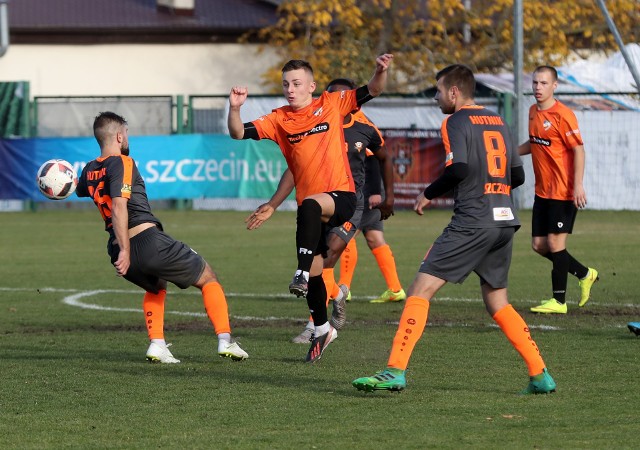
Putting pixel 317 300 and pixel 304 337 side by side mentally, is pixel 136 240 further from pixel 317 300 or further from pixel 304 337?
pixel 304 337

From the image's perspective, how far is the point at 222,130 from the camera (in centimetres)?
2964

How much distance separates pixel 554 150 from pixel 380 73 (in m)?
3.83

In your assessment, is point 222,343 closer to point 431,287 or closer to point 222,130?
point 431,287

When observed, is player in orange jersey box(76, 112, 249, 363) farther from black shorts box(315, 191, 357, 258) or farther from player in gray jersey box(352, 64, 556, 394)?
player in gray jersey box(352, 64, 556, 394)

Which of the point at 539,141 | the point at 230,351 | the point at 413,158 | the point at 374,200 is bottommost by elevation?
the point at 413,158

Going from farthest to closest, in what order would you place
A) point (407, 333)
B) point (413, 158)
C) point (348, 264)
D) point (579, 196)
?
Result: point (413, 158) → point (348, 264) → point (579, 196) → point (407, 333)

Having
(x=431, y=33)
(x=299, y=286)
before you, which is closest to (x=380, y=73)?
(x=299, y=286)

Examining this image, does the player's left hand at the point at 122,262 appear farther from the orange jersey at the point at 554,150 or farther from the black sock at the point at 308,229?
the orange jersey at the point at 554,150

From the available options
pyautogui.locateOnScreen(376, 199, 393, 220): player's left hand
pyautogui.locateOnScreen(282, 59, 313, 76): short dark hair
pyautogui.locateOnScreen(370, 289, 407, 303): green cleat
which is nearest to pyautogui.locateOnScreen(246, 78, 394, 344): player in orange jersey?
pyautogui.locateOnScreen(376, 199, 393, 220): player's left hand

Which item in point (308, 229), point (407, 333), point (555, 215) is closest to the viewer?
point (407, 333)

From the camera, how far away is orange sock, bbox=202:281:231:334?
8969 millimetres

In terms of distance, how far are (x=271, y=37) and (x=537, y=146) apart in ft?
81.4

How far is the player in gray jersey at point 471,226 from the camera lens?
7.36 m

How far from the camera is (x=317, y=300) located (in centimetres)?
910
